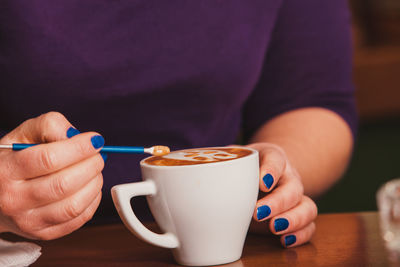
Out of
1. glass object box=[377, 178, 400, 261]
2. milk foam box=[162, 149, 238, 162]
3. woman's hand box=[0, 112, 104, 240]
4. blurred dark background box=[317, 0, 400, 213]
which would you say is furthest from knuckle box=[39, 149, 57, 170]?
blurred dark background box=[317, 0, 400, 213]

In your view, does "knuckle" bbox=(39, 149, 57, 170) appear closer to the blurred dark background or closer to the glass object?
the glass object

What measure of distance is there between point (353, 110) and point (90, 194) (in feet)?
1.96

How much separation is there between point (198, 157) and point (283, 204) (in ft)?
0.40

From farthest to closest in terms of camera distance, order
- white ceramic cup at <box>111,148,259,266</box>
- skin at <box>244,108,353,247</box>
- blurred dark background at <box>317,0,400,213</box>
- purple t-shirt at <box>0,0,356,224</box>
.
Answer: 1. blurred dark background at <box>317,0,400,213</box>
2. purple t-shirt at <box>0,0,356,224</box>
3. skin at <box>244,108,353,247</box>
4. white ceramic cup at <box>111,148,259,266</box>

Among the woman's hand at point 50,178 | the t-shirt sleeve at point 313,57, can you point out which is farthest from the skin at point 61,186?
the t-shirt sleeve at point 313,57

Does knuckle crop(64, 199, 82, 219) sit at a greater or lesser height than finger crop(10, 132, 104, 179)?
lesser

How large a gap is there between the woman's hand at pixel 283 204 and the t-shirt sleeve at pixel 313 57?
0.37m

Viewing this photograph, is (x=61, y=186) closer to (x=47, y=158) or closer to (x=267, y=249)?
(x=47, y=158)

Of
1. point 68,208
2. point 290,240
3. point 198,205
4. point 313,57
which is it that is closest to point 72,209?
point 68,208

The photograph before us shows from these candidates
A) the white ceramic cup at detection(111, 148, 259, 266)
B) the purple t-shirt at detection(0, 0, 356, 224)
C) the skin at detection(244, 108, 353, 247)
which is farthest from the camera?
the purple t-shirt at detection(0, 0, 356, 224)

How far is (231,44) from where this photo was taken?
2.79ft

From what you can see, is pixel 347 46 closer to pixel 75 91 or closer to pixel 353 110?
pixel 353 110

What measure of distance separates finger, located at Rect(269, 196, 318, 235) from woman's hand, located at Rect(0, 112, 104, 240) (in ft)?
0.63

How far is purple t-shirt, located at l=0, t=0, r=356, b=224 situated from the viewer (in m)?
0.75
